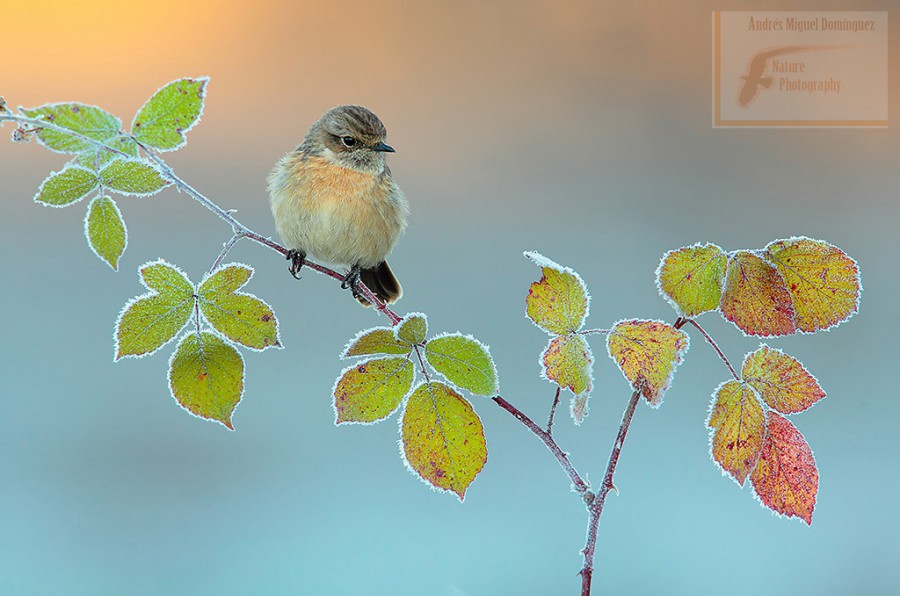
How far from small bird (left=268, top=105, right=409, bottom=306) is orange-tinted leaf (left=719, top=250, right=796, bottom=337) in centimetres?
54

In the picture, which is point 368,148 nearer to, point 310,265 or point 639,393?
point 310,265

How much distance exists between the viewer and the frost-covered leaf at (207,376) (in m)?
0.47

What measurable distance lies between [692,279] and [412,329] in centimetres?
15

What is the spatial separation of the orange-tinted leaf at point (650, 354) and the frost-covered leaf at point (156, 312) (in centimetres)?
24

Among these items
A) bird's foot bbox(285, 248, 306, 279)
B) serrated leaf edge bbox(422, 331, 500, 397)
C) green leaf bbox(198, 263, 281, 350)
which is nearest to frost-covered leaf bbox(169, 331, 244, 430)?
green leaf bbox(198, 263, 281, 350)

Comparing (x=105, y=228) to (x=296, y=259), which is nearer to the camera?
(x=105, y=228)

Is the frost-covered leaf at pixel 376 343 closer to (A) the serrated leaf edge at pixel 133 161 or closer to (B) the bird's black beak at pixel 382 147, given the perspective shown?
(A) the serrated leaf edge at pixel 133 161

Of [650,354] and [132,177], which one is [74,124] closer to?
[132,177]

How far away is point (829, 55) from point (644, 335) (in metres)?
1.83

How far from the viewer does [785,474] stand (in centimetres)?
44

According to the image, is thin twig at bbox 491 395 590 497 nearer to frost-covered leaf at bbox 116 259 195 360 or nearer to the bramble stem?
the bramble stem

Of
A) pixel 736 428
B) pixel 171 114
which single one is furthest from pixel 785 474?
pixel 171 114

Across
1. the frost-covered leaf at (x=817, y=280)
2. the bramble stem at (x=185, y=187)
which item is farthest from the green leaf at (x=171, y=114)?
the frost-covered leaf at (x=817, y=280)

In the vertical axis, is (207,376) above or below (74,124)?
below
